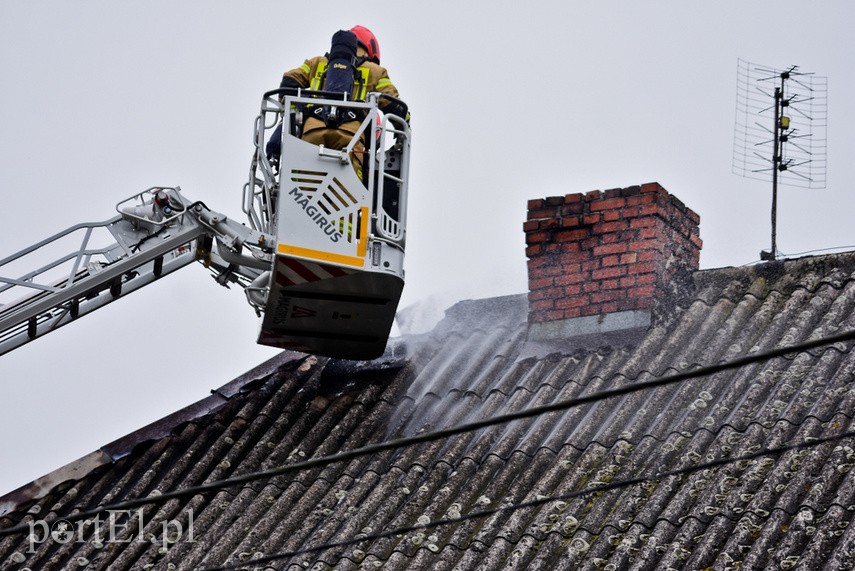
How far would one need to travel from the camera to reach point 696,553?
7.05 m

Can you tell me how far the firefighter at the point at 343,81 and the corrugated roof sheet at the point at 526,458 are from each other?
73.3 inches

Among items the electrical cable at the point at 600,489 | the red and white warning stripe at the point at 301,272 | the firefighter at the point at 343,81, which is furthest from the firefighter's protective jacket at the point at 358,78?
the electrical cable at the point at 600,489

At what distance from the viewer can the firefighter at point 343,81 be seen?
10297mm

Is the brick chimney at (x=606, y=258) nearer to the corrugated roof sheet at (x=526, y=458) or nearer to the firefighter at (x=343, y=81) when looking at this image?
the corrugated roof sheet at (x=526, y=458)

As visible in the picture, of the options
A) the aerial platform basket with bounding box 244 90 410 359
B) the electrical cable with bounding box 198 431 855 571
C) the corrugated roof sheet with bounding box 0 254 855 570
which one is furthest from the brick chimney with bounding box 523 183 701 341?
the electrical cable with bounding box 198 431 855 571

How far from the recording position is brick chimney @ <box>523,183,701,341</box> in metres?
10.2

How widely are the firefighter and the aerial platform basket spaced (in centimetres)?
7

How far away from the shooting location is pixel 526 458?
29.2ft

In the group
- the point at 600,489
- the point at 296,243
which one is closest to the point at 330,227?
the point at 296,243

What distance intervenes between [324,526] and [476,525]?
1143 millimetres

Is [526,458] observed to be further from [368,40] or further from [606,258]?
[368,40]

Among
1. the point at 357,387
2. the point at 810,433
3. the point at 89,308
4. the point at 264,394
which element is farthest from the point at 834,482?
the point at 89,308

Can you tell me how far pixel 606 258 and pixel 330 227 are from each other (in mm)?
2088

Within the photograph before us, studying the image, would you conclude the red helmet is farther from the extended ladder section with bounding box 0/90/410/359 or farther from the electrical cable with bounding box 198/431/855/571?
the electrical cable with bounding box 198/431/855/571
